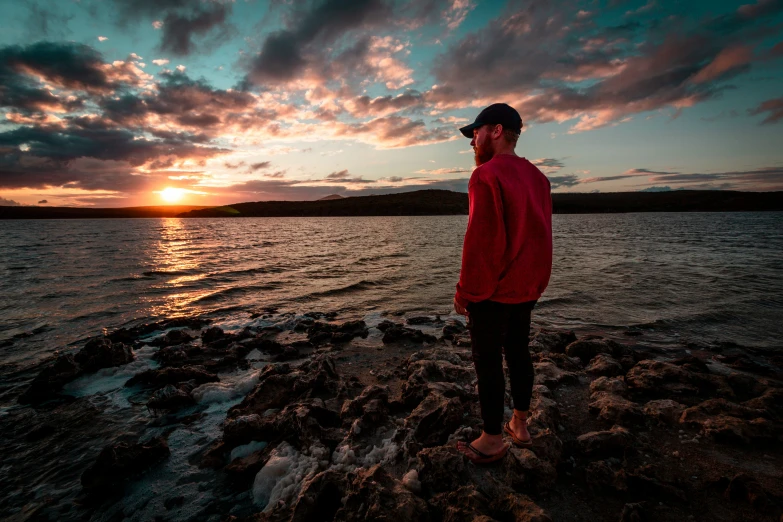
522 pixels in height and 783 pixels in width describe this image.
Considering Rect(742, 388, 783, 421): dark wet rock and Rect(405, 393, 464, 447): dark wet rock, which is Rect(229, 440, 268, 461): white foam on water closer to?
Rect(405, 393, 464, 447): dark wet rock

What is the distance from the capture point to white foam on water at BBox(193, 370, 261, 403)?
6.36 meters

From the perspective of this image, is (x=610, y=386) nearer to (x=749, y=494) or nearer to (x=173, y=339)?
(x=749, y=494)

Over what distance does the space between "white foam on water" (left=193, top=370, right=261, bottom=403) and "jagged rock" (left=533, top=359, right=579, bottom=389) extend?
18.1ft

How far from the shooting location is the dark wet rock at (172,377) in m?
7.06

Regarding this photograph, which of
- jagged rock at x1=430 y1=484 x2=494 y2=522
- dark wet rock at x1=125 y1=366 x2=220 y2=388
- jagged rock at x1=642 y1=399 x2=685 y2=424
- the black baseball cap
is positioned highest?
the black baseball cap

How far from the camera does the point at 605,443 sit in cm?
411

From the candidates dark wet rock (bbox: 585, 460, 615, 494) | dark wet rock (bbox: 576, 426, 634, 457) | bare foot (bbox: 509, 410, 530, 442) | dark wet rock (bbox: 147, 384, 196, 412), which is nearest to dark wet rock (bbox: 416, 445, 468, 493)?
bare foot (bbox: 509, 410, 530, 442)

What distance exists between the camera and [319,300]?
49.3ft

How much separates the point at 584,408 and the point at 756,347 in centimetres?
700

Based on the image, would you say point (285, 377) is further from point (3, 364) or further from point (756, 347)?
point (756, 347)

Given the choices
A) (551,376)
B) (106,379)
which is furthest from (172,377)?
(551,376)

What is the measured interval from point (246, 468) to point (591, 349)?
7381 mm

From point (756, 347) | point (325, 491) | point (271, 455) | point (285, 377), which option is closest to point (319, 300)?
point (285, 377)

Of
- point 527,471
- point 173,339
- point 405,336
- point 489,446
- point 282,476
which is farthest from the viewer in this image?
point 173,339
